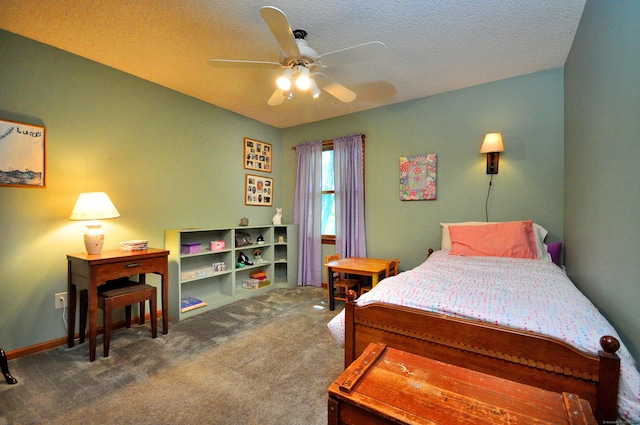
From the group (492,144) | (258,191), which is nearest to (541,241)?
(492,144)

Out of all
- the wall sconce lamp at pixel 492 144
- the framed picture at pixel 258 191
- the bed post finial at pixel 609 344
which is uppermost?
the wall sconce lamp at pixel 492 144

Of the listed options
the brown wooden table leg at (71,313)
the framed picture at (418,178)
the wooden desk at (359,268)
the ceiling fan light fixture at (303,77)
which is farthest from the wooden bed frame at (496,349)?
the brown wooden table leg at (71,313)

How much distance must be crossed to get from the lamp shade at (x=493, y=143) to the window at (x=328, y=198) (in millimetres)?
1955

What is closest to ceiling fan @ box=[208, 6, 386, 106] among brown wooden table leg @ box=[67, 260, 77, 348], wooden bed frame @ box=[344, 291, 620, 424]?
wooden bed frame @ box=[344, 291, 620, 424]

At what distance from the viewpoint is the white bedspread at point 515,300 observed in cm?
104

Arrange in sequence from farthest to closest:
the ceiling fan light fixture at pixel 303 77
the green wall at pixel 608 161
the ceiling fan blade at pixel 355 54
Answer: the ceiling fan light fixture at pixel 303 77
the ceiling fan blade at pixel 355 54
the green wall at pixel 608 161

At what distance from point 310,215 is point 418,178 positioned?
5.34 feet

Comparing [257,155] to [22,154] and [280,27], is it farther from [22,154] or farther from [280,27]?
[280,27]

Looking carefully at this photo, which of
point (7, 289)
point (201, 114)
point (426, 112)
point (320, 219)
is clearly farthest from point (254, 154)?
point (7, 289)

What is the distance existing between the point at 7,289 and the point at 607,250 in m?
4.02

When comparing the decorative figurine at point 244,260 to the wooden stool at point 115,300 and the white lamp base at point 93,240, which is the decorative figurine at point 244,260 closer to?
the wooden stool at point 115,300

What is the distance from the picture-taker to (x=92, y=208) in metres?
2.21

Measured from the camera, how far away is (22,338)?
6.98ft

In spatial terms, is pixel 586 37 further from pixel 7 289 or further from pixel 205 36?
pixel 7 289
